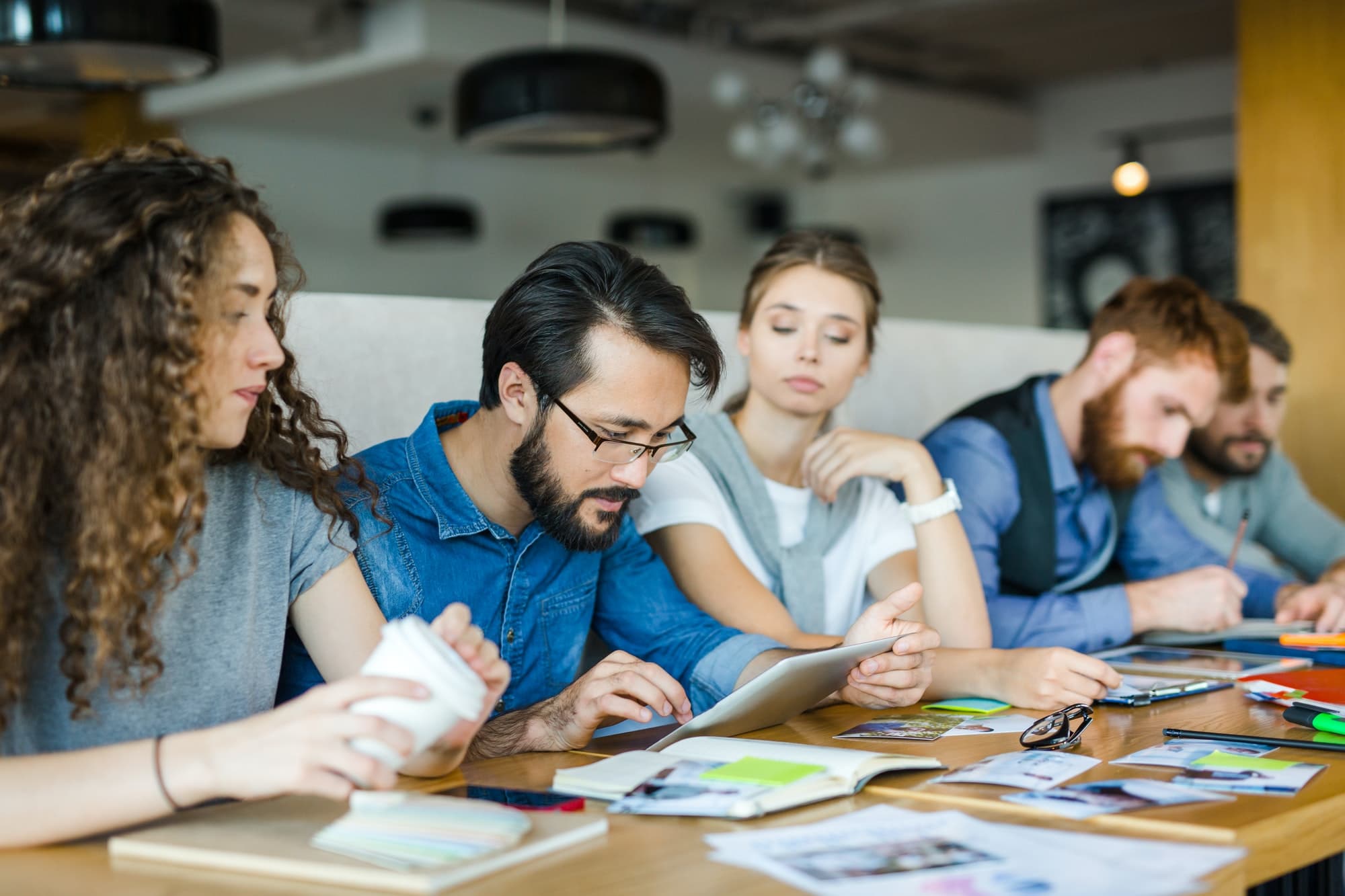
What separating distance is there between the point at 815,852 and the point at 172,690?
685 millimetres

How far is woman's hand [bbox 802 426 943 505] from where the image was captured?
222 cm

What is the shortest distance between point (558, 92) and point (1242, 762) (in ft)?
8.21

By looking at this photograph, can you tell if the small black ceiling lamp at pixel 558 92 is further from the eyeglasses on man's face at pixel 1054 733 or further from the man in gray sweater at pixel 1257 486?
the eyeglasses on man's face at pixel 1054 733

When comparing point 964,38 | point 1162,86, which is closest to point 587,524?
point 964,38

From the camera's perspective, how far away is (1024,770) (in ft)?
4.49

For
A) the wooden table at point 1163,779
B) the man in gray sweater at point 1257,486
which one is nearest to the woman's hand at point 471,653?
the wooden table at point 1163,779

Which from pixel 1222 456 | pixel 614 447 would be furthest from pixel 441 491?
pixel 1222 456

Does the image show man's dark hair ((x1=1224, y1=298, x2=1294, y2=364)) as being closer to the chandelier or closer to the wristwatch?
the wristwatch

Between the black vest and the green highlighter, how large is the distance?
874 millimetres

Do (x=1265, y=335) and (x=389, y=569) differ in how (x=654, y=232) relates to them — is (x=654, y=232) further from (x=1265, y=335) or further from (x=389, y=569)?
(x=389, y=569)

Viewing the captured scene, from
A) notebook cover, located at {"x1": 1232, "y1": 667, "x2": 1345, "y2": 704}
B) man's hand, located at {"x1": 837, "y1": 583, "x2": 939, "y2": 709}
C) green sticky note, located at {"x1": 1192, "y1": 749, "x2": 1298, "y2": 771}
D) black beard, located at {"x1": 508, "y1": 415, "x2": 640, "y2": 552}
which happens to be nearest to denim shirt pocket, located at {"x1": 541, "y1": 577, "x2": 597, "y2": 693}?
black beard, located at {"x1": 508, "y1": 415, "x2": 640, "y2": 552}

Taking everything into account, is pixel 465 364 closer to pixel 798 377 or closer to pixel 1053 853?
pixel 798 377

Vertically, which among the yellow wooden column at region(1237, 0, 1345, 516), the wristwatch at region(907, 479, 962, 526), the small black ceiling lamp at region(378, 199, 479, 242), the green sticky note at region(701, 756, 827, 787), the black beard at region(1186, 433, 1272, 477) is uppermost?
the small black ceiling lamp at region(378, 199, 479, 242)

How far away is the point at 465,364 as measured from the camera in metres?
2.24
